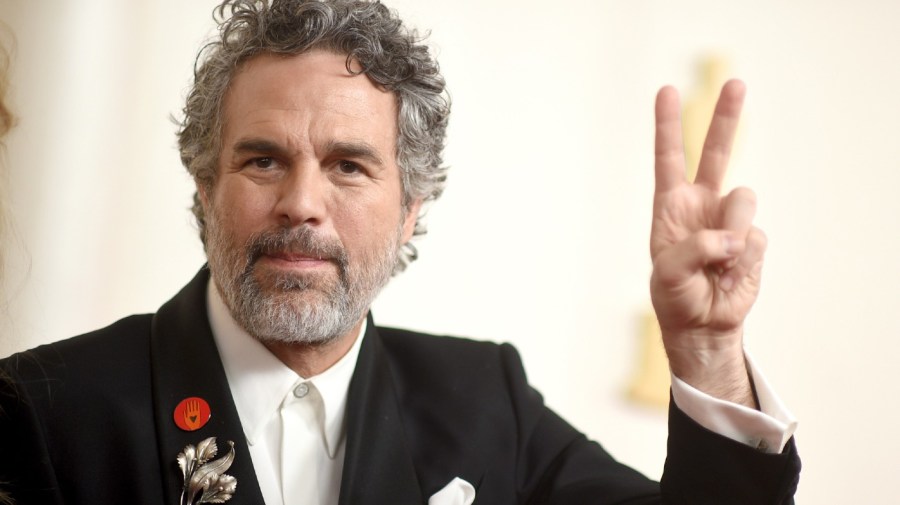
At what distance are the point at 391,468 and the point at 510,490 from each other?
0.31 metres

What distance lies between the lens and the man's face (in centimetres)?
203

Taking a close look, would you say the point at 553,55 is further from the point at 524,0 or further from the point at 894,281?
the point at 894,281

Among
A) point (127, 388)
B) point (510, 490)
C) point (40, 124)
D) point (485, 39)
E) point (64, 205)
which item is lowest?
point (510, 490)

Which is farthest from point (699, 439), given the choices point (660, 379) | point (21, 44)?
point (21, 44)

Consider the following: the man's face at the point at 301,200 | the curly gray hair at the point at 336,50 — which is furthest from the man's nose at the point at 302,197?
the curly gray hair at the point at 336,50

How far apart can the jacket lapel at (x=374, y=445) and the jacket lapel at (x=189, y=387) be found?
0.22m

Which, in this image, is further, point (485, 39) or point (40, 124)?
point (485, 39)

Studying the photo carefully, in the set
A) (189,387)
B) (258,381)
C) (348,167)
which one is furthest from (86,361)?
(348,167)

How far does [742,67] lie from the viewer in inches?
154

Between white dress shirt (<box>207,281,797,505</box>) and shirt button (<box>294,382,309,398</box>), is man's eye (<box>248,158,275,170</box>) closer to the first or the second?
white dress shirt (<box>207,281,797,505</box>)

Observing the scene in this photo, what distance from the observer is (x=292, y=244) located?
6.60 feet

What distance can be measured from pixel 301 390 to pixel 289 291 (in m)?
0.23

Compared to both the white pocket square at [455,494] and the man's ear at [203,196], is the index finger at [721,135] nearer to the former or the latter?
the white pocket square at [455,494]

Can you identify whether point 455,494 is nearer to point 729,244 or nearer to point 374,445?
point 374,445
